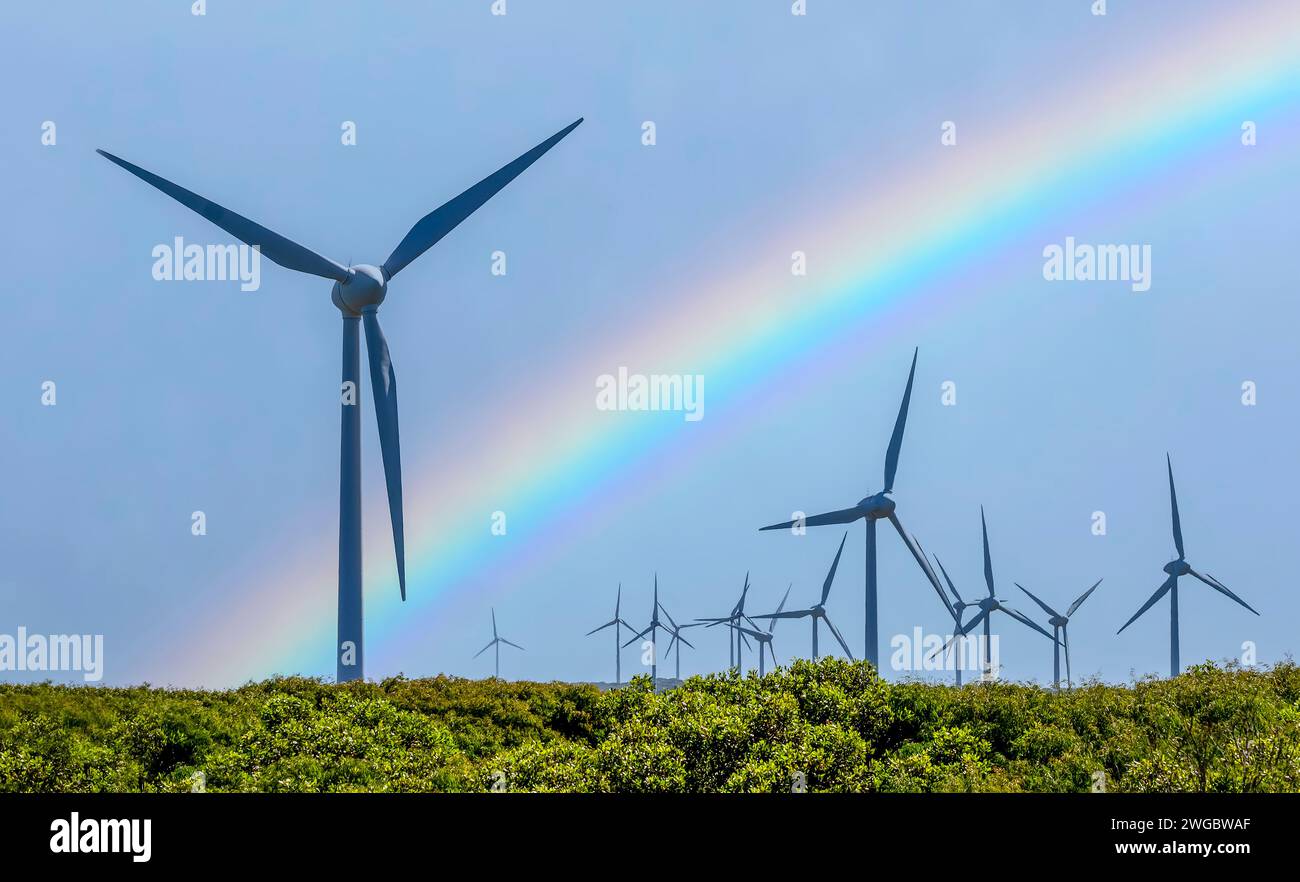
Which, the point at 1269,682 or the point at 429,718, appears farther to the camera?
the point at 429,718

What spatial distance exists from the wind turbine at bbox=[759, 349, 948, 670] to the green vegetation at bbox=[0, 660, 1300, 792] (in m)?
32.6

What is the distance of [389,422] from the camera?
51.1 meters

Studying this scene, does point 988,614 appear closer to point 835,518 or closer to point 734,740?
point 835,518

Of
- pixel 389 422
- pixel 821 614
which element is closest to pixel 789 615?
pixel 821 614

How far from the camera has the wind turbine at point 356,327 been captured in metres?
50.9

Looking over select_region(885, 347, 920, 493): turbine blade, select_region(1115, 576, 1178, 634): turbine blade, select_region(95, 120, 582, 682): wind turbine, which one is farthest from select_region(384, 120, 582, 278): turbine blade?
select_region(1115, 576, 1178, 634): turbine blade

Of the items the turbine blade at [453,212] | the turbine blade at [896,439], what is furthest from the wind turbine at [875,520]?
the turbine blade at [453,212]

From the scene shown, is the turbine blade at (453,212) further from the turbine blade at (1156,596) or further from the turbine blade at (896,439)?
the turbine blade at (1156,596)

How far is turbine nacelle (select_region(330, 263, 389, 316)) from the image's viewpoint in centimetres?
5647
